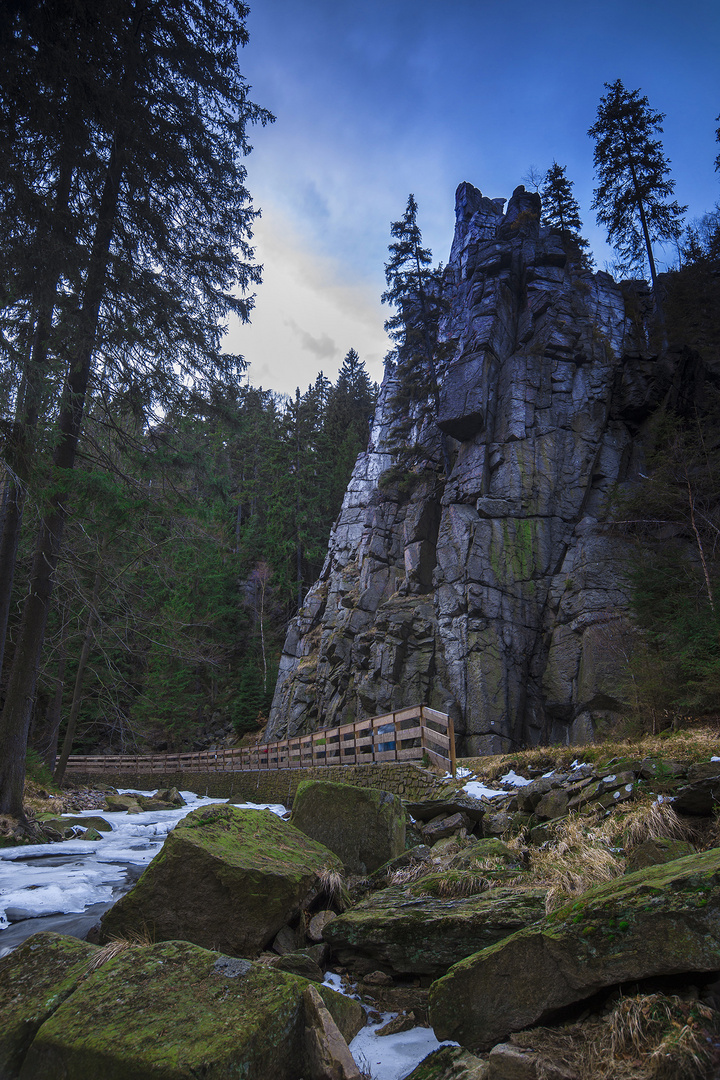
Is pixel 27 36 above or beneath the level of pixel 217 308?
above

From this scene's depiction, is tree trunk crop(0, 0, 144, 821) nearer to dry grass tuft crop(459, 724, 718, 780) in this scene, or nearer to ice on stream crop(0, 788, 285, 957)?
ice on stream crop(0, 788, 285, 957)

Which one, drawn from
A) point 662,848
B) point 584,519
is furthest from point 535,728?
point 662,848

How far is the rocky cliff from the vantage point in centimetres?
2181

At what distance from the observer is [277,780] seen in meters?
18.2

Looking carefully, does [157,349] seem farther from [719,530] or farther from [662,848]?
[719,530]

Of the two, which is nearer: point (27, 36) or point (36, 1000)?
point (36, 1000)

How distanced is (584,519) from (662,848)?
2223 cm

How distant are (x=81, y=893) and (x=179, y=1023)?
5.10m

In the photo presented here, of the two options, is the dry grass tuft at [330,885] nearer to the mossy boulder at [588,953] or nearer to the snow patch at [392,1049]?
the snow patch at [392,1049]

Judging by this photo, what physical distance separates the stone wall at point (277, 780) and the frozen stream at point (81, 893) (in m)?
4.50

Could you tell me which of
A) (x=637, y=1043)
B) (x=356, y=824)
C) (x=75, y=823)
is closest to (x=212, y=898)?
(x=356, y=824)

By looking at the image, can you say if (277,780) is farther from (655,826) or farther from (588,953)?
(588,953)

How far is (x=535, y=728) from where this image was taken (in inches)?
855

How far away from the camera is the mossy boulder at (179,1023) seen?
2.68 metres
